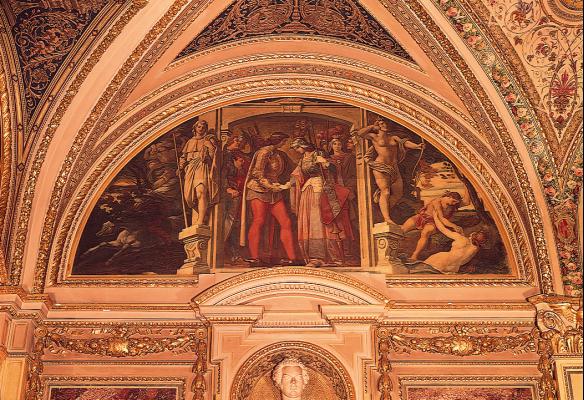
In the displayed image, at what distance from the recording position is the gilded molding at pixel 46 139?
12.2 m

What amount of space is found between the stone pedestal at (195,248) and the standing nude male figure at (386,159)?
2.09 meters

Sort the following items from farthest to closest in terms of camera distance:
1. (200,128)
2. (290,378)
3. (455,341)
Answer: (200,128) → (455,341) → (290,378)

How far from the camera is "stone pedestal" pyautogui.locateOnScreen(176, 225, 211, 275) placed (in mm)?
12500

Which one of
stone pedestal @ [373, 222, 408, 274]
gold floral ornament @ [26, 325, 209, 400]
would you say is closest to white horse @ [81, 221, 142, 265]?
gold floral ornament @ [26, 325, 209, 400]

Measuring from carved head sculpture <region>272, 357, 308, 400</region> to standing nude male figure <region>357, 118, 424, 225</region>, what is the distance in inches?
Answer: 83.1

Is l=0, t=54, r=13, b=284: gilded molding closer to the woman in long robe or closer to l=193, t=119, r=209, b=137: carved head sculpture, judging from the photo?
l=193, t=119, r=209, b=137: carved head sculpture

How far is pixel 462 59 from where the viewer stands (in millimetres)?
12656

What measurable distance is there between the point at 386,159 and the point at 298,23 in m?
1.97

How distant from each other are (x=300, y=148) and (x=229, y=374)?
3096 mm

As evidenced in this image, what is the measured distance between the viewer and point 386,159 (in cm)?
1331

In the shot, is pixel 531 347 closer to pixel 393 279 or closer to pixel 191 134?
pixel 393 279

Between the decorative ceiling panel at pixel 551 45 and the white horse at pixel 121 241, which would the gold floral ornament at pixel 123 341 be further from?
the decorative ceiling panel at pixel 551 45

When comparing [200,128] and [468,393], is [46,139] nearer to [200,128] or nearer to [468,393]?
[200,128]

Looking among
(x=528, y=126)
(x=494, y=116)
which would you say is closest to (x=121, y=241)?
(x=494, y=116)
